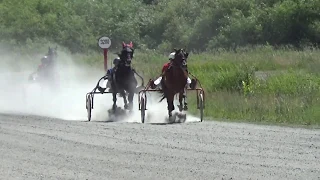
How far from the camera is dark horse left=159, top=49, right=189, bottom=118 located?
2231 cm

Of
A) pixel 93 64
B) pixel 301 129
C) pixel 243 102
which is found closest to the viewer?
pixel 301 129

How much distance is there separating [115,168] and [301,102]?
12635 mm

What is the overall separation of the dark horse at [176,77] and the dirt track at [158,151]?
1626 millimetres

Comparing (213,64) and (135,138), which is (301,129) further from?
(213,64)

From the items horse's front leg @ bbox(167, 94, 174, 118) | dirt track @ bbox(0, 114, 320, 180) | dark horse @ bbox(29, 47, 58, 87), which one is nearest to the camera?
dirt track @ bbox(0, 114, 320, 180)

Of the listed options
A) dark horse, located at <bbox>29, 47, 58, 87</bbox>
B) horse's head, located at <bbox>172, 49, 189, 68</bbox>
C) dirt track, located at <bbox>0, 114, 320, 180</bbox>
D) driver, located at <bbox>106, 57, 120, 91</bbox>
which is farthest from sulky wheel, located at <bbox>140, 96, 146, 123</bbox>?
dark horse, located at <bbox>29, 47, 58, 87</bbox>

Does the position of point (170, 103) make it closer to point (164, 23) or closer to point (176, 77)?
point (176, 77)

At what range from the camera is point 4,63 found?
57062 millimetres

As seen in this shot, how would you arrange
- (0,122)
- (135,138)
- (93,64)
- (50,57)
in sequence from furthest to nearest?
(93,64)
(50,57)
(0,122)
(135,138)

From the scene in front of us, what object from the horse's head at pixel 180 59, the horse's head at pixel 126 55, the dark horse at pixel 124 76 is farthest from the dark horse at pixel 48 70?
the horse's head at pixel 180 59

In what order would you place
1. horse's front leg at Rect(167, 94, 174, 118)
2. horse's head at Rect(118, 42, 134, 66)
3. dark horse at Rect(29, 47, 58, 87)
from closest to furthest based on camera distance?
horse's front leg at Rect(167, 94, 174, 118)
horse's head at Rect(118, 42, 134, 66)
dark horse at Rect(29, 47, 58, 87)

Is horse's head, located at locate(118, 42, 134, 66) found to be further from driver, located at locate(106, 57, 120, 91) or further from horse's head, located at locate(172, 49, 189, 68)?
horse's head, located at locate(172, 49, 189, 68)

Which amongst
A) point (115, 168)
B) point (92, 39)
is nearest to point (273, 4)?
point (92, 39)

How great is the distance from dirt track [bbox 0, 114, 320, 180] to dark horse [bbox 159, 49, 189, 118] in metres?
1.63
